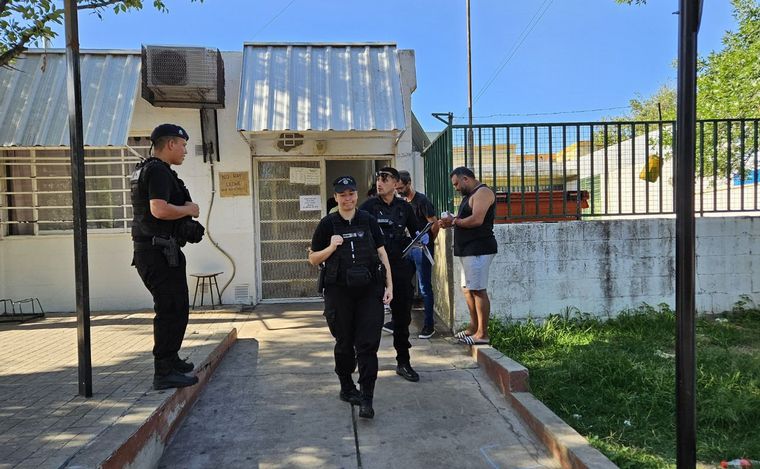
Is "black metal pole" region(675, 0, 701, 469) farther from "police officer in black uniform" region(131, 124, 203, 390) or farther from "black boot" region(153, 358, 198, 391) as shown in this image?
"black boot" region(153, 358, 198, 391)

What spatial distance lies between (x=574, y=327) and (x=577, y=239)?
102cm

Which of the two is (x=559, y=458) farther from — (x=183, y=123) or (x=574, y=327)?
(x=183, y=123)

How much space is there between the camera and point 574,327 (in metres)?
5.59

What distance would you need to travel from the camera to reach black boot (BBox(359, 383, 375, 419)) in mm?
3557

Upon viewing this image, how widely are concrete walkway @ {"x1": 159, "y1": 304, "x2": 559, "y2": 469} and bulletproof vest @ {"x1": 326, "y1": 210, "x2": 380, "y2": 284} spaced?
3.50 feet

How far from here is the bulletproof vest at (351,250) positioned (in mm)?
3576

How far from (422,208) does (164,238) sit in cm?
263

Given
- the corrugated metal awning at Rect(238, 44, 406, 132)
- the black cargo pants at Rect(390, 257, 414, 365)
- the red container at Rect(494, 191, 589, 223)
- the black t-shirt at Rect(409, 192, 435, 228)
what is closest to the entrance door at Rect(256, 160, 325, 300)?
the corrugated metal awning at Rect(238, 44, 406, 132)

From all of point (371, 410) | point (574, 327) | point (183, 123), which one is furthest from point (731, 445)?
point (183, 123)

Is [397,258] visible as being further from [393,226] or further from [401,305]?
[401,305]

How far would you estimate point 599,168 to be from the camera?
605 cm

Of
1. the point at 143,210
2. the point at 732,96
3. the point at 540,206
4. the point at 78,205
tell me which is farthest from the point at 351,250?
the point at 732,96

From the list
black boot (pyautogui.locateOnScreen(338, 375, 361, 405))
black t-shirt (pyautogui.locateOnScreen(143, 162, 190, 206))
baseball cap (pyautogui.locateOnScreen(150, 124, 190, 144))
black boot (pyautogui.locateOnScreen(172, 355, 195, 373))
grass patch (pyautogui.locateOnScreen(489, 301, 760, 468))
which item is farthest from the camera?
black boot (pyautogui.locateOnScreen(338, 375, 361, 405))

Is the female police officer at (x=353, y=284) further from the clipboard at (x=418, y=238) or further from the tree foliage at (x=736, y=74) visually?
the tree foliage at (x=736, y=74)
